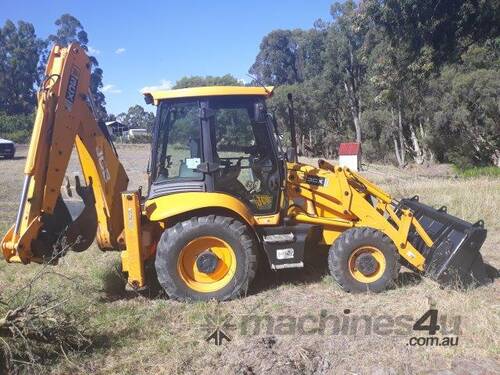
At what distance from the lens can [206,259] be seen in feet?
18.5

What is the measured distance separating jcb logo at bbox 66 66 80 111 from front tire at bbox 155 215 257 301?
5.47 ft

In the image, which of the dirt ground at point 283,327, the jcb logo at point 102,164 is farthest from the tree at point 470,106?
the jcb logo at point 102,164

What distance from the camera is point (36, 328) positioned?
418cm

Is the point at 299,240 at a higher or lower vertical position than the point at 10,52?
lower

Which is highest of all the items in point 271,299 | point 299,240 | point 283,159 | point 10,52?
point 10,52

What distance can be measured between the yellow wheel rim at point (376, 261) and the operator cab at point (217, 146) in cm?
103

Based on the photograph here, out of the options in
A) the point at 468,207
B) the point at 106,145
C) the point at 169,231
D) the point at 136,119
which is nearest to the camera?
the point at 169,231

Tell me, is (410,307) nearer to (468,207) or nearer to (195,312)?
(195,312)

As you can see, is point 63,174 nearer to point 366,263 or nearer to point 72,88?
point 72,88

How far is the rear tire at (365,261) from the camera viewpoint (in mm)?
5797

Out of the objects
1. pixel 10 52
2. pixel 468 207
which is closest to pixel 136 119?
pixel 10 52

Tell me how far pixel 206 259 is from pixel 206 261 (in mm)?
22

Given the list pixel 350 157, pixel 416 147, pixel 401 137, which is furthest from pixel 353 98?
pixel 350 157

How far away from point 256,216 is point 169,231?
0.99 m
